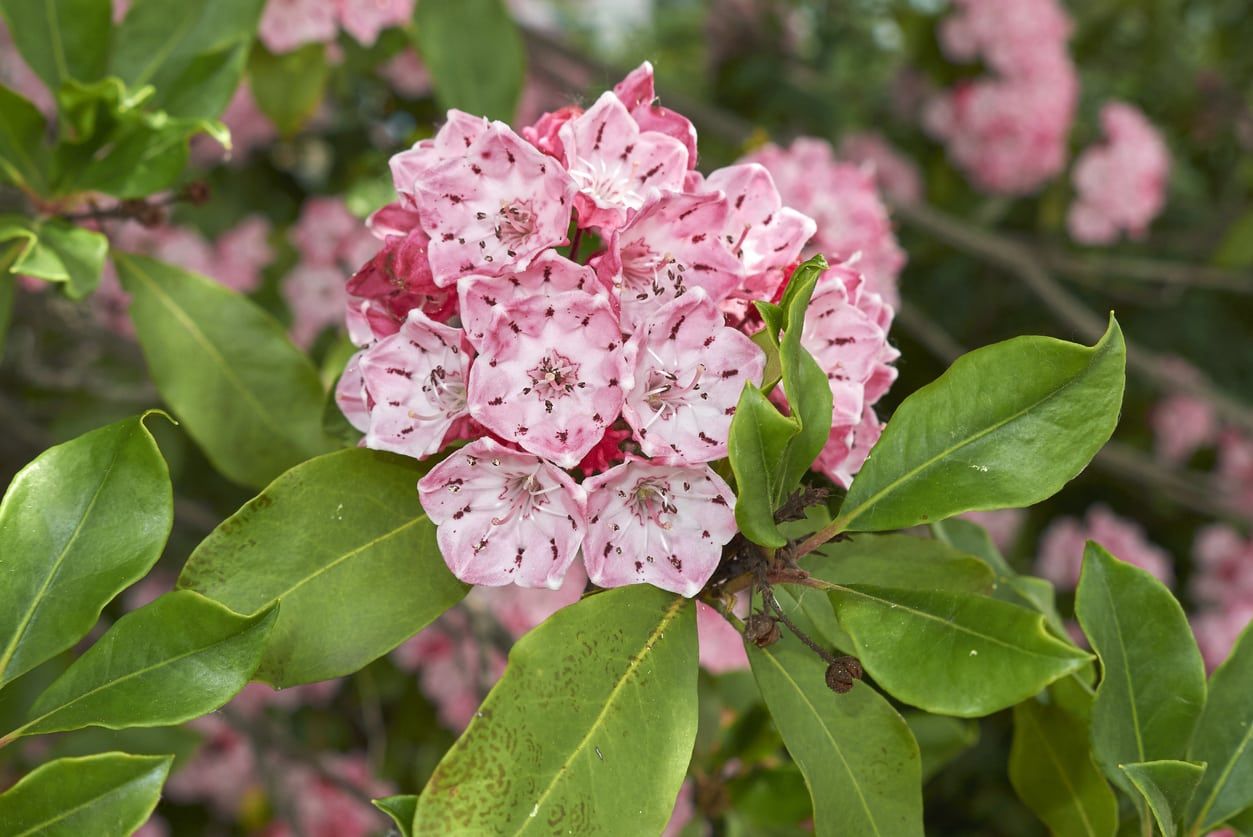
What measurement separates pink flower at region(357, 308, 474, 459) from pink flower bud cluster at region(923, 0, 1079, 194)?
2299mm

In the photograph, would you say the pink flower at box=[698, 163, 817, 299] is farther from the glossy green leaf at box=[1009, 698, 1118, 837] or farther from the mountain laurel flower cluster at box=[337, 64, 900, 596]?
the glossy green leaf at box=[1009, 698, 1118, 837]

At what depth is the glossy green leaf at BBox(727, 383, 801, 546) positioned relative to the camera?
0.74m

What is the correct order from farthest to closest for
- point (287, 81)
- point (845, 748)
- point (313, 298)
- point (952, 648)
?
point (313, 298)
point (287, 81)
point (845, 748)
point (952, 648)

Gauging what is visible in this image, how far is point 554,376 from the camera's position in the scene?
2.59 feet

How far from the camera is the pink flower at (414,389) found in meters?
0.88

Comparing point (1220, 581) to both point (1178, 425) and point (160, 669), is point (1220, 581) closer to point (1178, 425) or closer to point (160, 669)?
point (1178, 425)

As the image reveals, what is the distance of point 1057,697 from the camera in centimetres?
103

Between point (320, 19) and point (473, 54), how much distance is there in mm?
245

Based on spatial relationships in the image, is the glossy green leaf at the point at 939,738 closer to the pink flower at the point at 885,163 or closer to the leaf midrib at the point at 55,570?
the leaf midrib at the point at 55,570

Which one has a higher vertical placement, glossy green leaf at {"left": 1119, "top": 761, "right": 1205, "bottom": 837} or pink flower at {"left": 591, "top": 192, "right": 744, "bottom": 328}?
pink flower at {"left": 591, "top": 192, "right": 744, "bottom": 328}

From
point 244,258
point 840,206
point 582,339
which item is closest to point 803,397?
point 582,339

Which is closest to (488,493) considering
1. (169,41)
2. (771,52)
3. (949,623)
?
(949,623)

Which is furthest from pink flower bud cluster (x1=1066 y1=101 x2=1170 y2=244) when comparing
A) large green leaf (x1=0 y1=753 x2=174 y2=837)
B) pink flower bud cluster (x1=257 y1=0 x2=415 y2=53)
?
large green leaf (x1=0 y1=753 x2=174 y2=837)

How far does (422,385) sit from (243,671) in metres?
0.25
